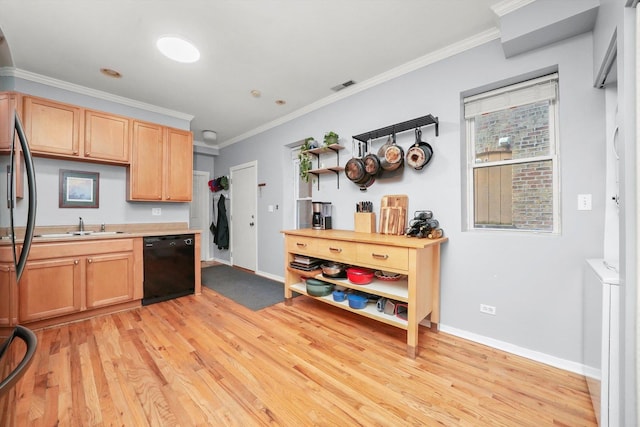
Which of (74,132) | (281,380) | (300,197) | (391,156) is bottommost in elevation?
(281,380)

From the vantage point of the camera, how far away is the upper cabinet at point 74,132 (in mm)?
2553

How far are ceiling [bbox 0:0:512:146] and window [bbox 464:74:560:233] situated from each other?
0.60 metres

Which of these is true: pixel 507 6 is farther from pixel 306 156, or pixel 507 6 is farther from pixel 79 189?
pixel 79 189

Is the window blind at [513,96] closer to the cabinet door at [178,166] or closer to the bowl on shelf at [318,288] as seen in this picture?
the bowl on shelf at [318,288]

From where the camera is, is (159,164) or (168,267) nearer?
(168,267)

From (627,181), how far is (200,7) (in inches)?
104

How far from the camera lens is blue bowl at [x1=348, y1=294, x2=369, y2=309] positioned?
2.30 meters

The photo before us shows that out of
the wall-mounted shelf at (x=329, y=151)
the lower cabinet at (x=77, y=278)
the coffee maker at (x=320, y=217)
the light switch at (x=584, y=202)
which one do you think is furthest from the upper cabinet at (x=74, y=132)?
the light switch at (x=584, y=202)

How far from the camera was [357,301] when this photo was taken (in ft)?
7.55

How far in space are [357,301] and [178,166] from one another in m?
3.04

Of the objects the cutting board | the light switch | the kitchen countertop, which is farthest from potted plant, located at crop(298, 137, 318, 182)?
the light switch

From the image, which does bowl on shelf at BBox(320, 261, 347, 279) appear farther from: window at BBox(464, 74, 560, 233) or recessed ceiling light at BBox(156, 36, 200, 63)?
recessed ceiling light at BBox(156, 36, 200, 63)

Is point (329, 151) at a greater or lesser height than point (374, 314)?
greater

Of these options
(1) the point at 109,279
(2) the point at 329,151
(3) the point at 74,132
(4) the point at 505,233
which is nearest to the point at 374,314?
(4) the point at 505,233
